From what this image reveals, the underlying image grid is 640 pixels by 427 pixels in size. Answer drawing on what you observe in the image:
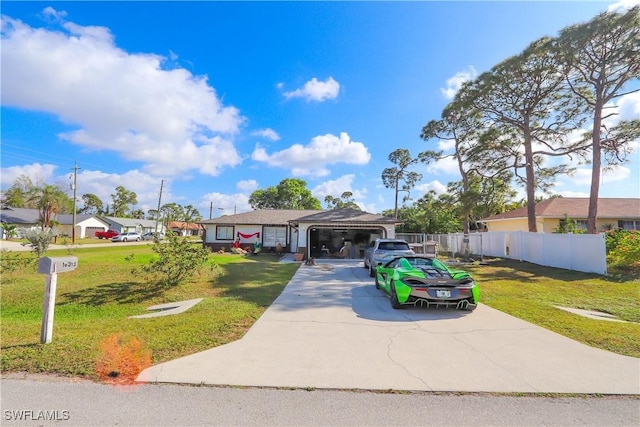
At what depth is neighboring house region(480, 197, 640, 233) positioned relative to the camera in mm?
23250

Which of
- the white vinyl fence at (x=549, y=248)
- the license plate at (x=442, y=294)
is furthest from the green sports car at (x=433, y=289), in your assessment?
the white vinyl fence at (x=549, y=248)

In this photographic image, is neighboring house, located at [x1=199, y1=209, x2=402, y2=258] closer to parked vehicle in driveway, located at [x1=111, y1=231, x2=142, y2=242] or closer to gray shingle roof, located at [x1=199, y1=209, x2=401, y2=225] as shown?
gray shingle roof, located at [x1=199, y1=209, x2=401, y2=225]

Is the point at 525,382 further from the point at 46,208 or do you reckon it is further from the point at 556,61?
the point at 46,208

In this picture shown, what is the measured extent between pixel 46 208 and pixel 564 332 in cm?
5434

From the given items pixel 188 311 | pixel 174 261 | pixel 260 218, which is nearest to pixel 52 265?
pixel 188 311

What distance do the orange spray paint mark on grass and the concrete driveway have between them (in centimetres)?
19

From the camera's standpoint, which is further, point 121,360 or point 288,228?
point 288,228

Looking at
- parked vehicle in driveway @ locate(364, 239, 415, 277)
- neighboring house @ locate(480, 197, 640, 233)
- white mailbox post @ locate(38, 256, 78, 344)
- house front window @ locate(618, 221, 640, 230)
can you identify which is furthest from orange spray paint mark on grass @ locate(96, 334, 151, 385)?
house front window @ locate(618, 221, 640, 230)

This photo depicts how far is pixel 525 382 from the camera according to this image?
3666mm

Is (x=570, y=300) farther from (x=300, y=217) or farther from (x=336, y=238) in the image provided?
(x=336, y=238)

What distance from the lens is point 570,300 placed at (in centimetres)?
863

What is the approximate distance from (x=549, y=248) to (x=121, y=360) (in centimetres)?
1835

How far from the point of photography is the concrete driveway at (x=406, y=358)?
361 cm

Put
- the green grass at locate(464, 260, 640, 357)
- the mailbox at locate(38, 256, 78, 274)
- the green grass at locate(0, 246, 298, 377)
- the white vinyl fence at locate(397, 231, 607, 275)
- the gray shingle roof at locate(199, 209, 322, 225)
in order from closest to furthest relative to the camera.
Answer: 1. the green grass at locate(0, 246, 298, 377)
2. the mailbox at locate(38, 256, 78, 274)
3. the green grass at locate(464, 260, 640, 357)
4. the white vinyl fence at locate(397, 231, 607, 275)
5. the gray shingle roof at locate(199, 209, 322, 225)
